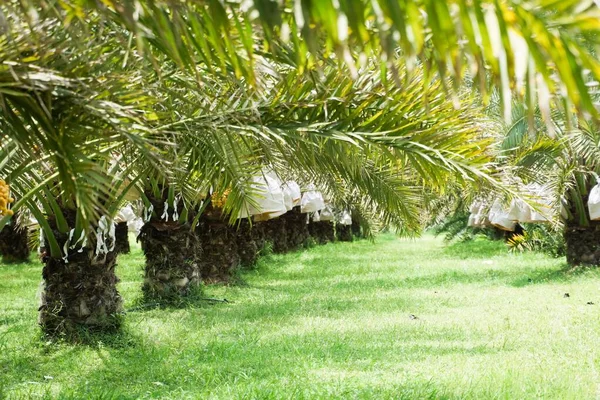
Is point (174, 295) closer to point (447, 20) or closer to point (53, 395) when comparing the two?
point (53, 395)

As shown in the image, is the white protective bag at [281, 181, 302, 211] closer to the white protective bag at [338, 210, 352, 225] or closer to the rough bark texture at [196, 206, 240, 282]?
the rough bark texture at [196, 206, 240, 282]

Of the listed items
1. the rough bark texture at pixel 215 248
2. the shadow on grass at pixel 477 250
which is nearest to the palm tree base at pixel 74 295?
the rough bark texture at pixel 215 248

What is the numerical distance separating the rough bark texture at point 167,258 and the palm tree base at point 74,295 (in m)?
2.72

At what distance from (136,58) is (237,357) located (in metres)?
3.30

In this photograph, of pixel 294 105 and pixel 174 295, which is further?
pixel 174 295

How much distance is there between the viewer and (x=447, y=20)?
1.75 m

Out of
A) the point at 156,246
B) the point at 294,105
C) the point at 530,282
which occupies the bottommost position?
the point at 530,282

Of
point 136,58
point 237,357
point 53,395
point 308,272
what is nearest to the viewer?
point 136,58

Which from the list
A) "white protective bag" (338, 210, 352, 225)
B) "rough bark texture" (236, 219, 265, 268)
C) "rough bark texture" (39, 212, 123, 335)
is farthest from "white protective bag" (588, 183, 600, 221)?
"white protective bag" (338, 210, 352, 225)

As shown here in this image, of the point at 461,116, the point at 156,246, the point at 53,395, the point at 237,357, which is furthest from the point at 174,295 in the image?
the point at 461,116

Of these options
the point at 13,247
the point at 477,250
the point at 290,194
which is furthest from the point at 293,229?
the point at 290,194

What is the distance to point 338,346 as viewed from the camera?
7051 mm

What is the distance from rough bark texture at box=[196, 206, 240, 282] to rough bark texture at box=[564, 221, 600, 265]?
538 cm

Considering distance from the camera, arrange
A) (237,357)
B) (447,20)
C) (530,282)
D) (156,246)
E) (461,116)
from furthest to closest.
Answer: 1. (530,282)
2. (156,246)
3. (237,357)
4. (461,116)
5. (447,20)
